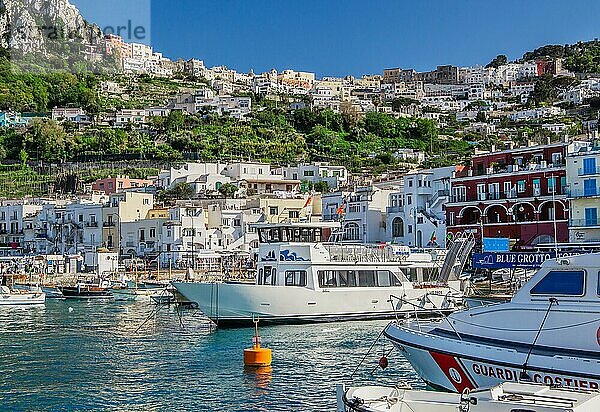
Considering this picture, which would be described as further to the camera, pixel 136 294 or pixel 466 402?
pixel 136 294

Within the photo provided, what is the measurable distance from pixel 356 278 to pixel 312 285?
2.40 metres

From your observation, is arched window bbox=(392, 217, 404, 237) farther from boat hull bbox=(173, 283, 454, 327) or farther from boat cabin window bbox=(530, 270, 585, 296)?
boat cabin window bbox=(530, 270, 585, 296)

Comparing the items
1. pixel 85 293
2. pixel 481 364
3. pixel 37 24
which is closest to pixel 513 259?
pixel 481 364

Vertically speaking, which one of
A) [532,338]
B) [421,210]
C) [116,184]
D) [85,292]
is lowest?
[85,292]

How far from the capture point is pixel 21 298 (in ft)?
165

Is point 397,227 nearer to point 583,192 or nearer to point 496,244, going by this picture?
point 583,192

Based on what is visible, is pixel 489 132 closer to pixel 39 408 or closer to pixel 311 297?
pixel 311 297

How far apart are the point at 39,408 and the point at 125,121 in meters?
128

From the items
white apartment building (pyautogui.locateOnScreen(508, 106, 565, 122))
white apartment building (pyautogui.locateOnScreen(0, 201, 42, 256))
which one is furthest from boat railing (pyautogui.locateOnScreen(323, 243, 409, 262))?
white apartment building (pyautogui.locateOnScreen(508, 106, 565, 122))

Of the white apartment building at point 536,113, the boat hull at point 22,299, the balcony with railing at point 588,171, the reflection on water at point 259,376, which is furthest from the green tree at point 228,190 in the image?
the white apartment building at point 536,113

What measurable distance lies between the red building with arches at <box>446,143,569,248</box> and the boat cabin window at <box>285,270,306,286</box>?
21.0 meters

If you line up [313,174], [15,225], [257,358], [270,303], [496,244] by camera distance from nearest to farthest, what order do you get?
1. [257,358]
2. [270,303]
3. [496,244]
4. [15,225]
5. [313,174]

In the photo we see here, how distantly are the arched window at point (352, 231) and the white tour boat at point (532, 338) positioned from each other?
54.1 metres

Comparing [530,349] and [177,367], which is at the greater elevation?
[530,349]
